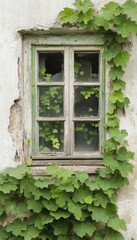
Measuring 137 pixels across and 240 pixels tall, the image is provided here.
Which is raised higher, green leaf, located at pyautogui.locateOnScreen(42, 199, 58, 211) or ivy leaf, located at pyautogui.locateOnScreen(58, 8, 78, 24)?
ivy leaf, located at pyautogui.locateOnScreen(58, 8, 78, 24)

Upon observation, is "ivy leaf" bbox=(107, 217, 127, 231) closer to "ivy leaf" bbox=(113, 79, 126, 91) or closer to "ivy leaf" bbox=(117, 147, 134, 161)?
"ivy leaf" bbox=(117, 147, 134, 161)

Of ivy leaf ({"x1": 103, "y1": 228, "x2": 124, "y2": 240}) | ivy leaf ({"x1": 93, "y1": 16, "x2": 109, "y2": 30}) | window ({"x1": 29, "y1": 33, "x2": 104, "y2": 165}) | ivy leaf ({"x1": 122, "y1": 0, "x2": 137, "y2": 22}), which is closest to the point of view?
ivy leaf ({"x1": 122, "y1": 0, "x2": 137, "y2": 22})

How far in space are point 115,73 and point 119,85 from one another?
0.12m

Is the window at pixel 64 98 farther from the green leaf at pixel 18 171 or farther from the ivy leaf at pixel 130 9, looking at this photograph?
the ivy leaf at pixel 130 9

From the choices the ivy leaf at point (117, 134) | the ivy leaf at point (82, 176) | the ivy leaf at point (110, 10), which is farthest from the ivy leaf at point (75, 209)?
the ivy leaf at point (110, 10)

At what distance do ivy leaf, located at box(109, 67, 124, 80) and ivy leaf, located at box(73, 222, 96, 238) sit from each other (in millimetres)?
1446

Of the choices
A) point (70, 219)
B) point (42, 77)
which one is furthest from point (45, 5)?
point (70, 219)

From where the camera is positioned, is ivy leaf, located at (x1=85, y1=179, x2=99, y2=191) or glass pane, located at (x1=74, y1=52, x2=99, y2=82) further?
glass pane, located at (x1=74, y1=52, x2=99, y2=82)

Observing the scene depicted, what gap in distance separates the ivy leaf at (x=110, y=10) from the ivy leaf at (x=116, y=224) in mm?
1926

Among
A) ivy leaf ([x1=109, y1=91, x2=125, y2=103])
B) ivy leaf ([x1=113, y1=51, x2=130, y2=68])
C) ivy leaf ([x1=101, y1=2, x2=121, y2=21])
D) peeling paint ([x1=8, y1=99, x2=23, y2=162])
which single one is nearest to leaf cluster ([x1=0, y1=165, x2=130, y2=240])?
peeling paint ([x1=8, y1=99, x2=23, y2=162])

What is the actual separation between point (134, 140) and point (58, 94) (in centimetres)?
89

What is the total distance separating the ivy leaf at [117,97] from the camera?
4.29 meters

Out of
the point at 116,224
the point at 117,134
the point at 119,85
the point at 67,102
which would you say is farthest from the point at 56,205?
the point at 119,85

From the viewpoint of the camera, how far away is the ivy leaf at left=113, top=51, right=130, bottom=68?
4258 millimetres
